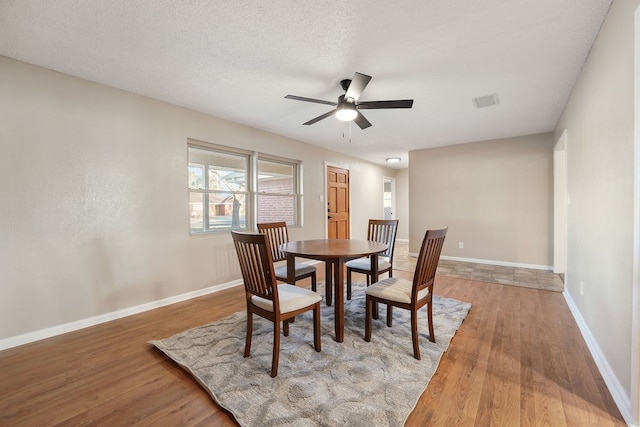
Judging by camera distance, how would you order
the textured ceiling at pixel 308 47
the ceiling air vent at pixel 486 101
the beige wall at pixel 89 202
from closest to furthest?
the textured ceiling at pixel 308 47
the beige wall at pixel 89 202
the ceiling air vent at pixel 486 101

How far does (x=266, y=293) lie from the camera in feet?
5.95

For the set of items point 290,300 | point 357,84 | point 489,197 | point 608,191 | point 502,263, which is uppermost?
point 357,84

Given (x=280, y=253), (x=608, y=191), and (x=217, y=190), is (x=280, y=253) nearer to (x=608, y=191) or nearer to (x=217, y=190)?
(x=217, y=190)

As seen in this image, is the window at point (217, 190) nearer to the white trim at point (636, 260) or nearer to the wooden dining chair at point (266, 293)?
the wooden dining chair at point (266, 293)

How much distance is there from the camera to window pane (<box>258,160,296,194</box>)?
4.42m

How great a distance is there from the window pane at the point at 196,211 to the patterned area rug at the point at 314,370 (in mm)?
1475

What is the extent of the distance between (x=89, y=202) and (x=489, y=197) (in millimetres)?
5926

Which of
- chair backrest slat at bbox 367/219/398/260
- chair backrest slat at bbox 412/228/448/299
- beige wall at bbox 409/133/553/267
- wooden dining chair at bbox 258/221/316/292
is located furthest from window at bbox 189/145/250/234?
beige wall at bbox 409/133/553/267

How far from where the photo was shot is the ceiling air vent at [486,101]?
3084 mm

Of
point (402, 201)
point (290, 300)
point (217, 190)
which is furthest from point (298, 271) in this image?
point (402, 201)

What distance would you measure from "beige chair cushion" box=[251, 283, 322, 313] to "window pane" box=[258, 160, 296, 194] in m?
2.55

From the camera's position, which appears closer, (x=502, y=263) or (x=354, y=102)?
(x=354, y=102)

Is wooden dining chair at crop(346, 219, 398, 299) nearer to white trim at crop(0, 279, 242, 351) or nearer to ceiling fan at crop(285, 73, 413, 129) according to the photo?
ceiling fan at crop(285, 73, 413, 129)

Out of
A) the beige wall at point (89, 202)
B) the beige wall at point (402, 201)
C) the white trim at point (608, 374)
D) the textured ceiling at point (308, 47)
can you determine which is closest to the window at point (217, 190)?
the beige wall at point (89, 202)
